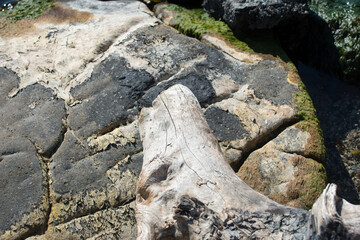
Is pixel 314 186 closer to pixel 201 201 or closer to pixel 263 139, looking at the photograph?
pixel 263 139

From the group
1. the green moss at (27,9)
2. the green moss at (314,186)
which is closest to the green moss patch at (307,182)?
the green moss at (314,186)

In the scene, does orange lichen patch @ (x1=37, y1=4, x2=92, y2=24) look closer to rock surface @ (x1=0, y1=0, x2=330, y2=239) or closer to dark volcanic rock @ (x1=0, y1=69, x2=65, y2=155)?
rock surface @ (x1=0, y1=0, x2=330, y2=239)

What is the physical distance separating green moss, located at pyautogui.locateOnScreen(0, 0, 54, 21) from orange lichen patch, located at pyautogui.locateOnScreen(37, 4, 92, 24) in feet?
0.33

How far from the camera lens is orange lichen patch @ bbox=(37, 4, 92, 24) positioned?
4430 mm

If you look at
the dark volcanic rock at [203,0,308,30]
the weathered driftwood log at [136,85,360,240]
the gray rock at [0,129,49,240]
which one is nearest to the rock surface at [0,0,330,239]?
the gray rock at [0,129,49,240]

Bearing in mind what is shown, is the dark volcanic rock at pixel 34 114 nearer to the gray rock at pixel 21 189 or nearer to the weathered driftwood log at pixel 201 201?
the gray rock at pixel 21 189

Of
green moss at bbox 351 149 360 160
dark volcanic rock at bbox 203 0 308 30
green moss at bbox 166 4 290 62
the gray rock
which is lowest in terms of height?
the gray rock

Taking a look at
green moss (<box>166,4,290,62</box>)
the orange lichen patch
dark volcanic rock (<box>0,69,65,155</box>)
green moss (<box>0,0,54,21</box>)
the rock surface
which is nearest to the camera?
the rock surface

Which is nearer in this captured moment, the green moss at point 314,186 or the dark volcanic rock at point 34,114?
the green moss at point 314,186

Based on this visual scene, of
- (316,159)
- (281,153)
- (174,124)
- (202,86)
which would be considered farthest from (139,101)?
(316,159)

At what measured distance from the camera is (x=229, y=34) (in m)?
4.39

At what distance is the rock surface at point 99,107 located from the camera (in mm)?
3143

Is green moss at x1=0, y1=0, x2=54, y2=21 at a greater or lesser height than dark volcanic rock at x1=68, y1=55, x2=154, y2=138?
greater

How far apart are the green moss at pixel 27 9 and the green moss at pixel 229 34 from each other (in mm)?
1585
